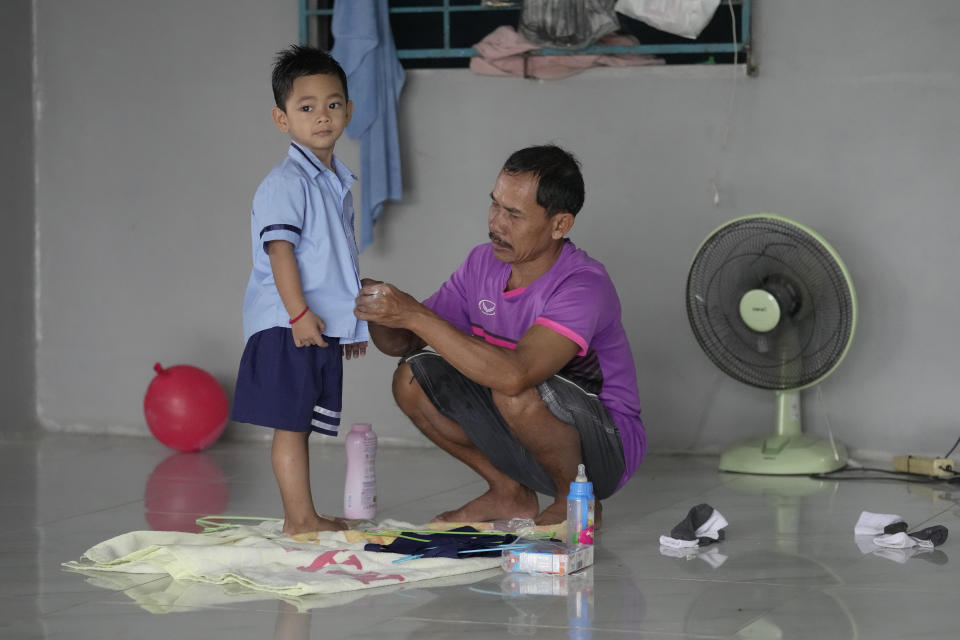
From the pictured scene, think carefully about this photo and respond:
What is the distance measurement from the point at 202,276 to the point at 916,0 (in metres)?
2.94

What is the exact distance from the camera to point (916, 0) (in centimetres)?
428

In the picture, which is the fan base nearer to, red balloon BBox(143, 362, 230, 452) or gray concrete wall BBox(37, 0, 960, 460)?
gray concrete wall BBox(37, 0, 960, 460)

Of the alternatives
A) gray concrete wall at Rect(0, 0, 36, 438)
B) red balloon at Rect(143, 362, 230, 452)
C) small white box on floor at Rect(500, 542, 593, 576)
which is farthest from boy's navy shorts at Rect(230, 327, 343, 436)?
gray concrete wall at Rect(0, 0, 36, 438)

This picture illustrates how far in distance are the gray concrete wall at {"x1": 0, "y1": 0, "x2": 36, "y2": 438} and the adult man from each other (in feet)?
8.27

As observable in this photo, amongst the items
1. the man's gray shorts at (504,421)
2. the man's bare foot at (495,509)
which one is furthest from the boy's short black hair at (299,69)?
the man's bare foot at (495,509)

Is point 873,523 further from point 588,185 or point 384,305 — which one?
point 588,185

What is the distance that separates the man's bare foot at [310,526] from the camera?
9.75 ft

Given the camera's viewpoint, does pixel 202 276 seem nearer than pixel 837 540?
No

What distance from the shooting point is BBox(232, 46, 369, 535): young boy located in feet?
9.57

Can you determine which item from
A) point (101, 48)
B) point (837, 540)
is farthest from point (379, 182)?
point (837, 540)

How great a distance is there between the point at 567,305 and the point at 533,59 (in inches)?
72.8

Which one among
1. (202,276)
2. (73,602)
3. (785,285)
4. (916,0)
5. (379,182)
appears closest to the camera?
(73,602)

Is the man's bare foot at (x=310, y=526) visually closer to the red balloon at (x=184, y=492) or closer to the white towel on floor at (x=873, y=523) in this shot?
the red balloon at (x=184, y=492)

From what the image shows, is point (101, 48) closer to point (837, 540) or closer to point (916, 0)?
point (916, 0)
